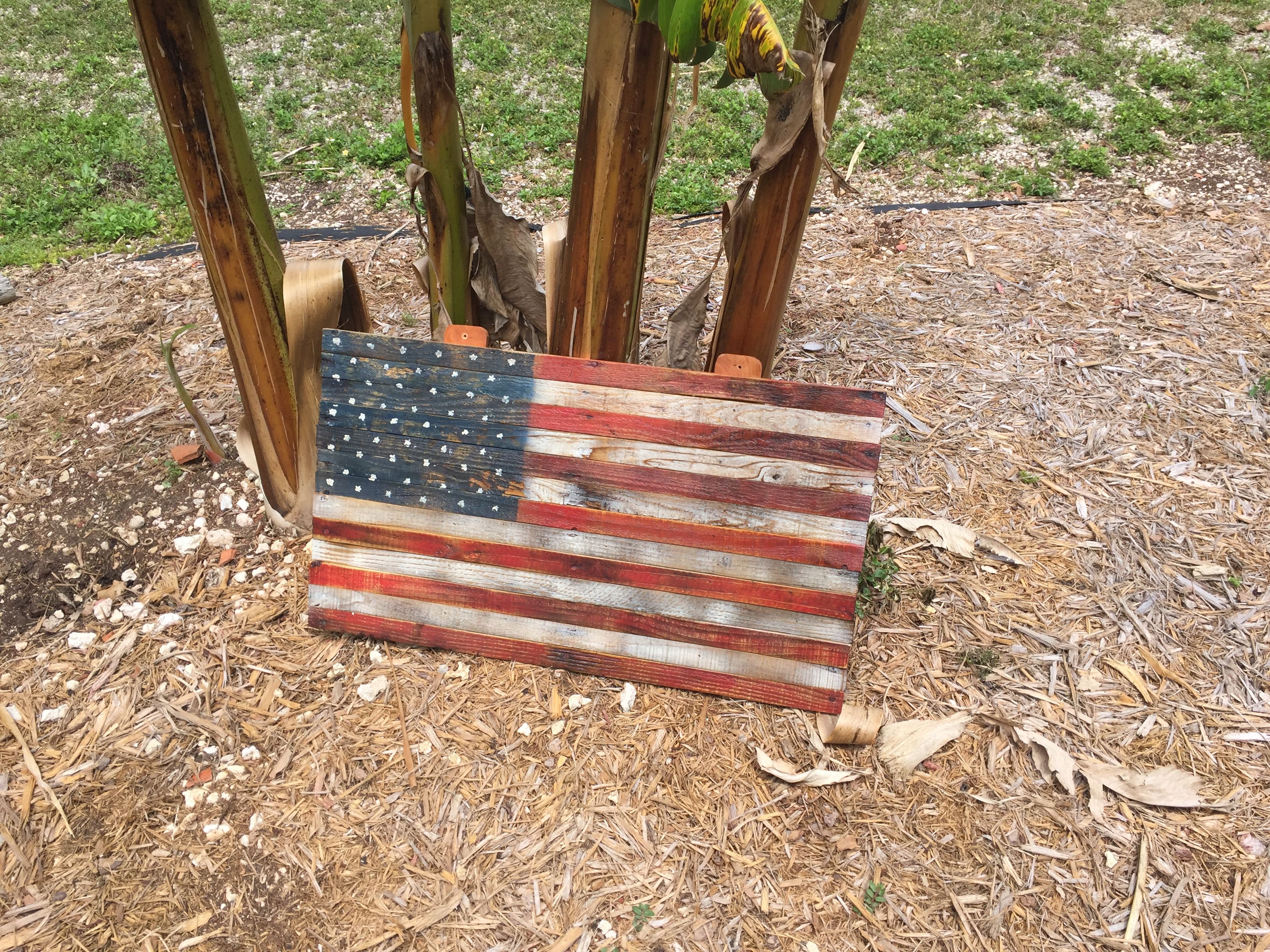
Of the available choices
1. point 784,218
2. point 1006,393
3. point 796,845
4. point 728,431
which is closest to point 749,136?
point 1006,393

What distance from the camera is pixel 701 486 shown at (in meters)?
1.96

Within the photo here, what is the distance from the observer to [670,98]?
6.48 ft

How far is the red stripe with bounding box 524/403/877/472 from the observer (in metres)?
1.91

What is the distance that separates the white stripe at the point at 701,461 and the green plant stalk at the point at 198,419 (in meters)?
1.13

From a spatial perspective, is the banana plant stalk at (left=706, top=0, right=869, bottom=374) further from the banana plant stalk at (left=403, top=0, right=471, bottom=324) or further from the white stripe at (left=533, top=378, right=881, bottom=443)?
the banana plant stalk at (left=403, top=0, right=471, bottom=324)

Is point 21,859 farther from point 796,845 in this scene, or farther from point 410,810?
point 796,845

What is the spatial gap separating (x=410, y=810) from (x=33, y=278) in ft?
12.6

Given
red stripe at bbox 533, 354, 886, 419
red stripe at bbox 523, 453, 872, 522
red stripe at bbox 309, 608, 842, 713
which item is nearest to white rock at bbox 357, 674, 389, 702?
red stripe at bbox 309, 608, 842, 713

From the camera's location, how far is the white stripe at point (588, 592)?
1.97 meters

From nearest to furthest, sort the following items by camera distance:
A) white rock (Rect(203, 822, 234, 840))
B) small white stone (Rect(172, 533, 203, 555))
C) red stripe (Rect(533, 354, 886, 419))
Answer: white rock (Rect(203, 822, 234, 840)), red stripe (Rect(533, 354, 886, 419)), small white stone (Rect(172, 533, 203, 555))

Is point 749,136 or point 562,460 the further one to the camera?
point 749,136

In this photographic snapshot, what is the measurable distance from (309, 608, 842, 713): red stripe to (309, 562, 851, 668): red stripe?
79 mm

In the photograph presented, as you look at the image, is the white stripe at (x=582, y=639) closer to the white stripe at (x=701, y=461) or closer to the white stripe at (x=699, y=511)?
the white stripe at (x=699, y=511)

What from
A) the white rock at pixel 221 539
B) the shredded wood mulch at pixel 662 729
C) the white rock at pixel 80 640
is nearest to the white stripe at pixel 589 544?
the shredded wood mulch at pixel 662 729
